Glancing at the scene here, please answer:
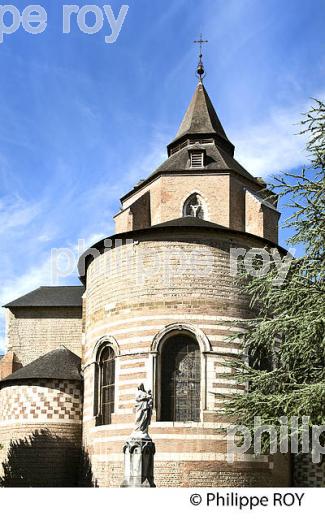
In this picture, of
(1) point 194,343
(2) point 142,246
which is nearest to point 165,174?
(2) point 142,246

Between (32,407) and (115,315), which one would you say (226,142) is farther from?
(32,407)

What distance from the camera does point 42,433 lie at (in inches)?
838

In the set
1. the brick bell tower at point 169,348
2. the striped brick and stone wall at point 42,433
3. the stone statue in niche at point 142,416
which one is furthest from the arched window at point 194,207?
the stone statue in niche at point 142,416

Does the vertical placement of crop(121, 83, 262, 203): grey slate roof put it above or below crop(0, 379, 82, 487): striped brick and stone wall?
above

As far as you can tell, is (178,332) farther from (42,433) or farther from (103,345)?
(42,433)

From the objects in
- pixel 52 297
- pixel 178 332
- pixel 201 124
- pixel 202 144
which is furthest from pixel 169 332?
pixel 201 124

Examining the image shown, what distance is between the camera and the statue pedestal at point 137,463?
1413cm

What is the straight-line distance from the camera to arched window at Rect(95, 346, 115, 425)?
19.6 meters

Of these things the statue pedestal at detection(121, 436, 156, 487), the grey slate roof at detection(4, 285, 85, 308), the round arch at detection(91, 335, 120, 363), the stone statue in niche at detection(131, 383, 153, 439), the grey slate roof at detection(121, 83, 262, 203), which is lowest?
the statue pedestal at detection(121, 436, 156, 487)

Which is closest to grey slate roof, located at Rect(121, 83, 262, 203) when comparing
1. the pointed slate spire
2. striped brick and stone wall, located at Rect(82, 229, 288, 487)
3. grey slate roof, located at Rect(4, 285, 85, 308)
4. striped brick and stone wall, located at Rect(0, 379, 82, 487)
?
the pointed slate spire

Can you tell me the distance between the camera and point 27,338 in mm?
27422

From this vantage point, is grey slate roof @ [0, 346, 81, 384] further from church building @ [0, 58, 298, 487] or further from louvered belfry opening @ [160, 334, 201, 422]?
louvered belfry opening @ [160, 334, 201, 422]

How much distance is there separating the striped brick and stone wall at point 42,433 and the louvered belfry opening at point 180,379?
172 inches

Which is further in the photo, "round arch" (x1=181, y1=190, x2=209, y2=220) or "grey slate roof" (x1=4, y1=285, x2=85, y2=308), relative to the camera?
"grey slate roof" (x1=4, y1=285, x2=85, y2=308)
